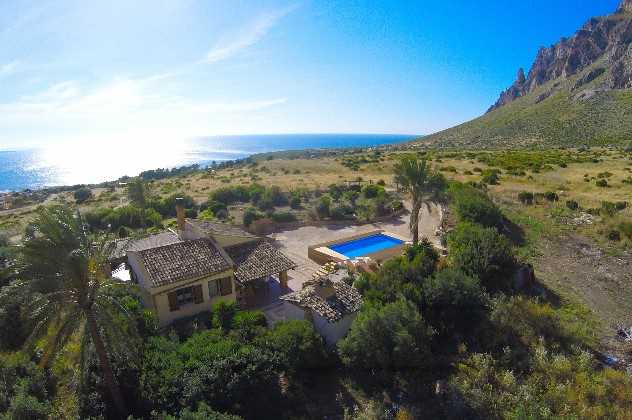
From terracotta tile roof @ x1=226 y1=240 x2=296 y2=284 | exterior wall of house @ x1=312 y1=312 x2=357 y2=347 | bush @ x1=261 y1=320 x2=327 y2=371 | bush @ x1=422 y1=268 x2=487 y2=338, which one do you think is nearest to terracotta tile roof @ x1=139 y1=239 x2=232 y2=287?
terracotta tile roof @ x1=226 y1=240 x2=296 y2=284

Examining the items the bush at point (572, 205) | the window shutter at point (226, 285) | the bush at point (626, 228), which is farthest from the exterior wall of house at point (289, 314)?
the bush at point (572, 205)

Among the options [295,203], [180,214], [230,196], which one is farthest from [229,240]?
[230,196]

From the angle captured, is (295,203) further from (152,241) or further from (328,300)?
(328,300)

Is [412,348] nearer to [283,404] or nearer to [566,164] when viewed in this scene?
[283,404]

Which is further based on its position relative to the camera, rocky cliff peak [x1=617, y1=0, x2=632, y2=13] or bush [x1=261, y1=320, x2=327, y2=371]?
rocky cliff peak [x1=617, y1=0, x2=632, y2=13]

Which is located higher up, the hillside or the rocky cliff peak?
the rocky cliff peak

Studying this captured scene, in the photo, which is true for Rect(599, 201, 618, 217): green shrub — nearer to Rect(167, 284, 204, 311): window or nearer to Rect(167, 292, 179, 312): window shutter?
Rect(167, 284, 204, 311): window

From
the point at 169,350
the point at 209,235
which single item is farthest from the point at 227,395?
the point at 209,235
